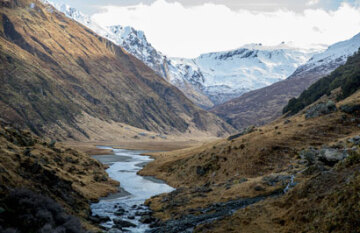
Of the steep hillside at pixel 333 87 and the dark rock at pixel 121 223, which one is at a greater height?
the steep hillside at pixel 333 87

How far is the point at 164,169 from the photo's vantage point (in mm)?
97250

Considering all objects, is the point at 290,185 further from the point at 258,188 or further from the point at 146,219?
the point at 146,219

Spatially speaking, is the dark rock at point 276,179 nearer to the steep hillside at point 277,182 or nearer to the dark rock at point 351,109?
the steep hillside at point 277,182

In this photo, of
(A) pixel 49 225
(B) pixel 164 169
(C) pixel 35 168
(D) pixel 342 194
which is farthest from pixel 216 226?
(B) pixel 164 169

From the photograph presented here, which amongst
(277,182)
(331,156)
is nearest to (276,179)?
(277,182)

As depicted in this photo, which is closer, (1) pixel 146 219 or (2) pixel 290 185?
(2) pixel 290 185

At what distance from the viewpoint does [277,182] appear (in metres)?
45.7

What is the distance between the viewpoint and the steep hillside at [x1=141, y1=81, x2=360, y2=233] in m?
25.2

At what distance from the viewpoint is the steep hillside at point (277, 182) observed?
25200 millimetres

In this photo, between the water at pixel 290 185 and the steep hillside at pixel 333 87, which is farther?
the steep hillside at pixel 333 87

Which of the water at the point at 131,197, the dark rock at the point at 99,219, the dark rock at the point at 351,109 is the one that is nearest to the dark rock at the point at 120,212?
the water at the point at 131,197

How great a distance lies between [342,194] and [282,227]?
5.99 m

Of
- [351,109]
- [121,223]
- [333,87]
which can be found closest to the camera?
[121,223]

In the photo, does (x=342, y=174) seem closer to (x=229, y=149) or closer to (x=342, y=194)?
(x=342, y=194)
